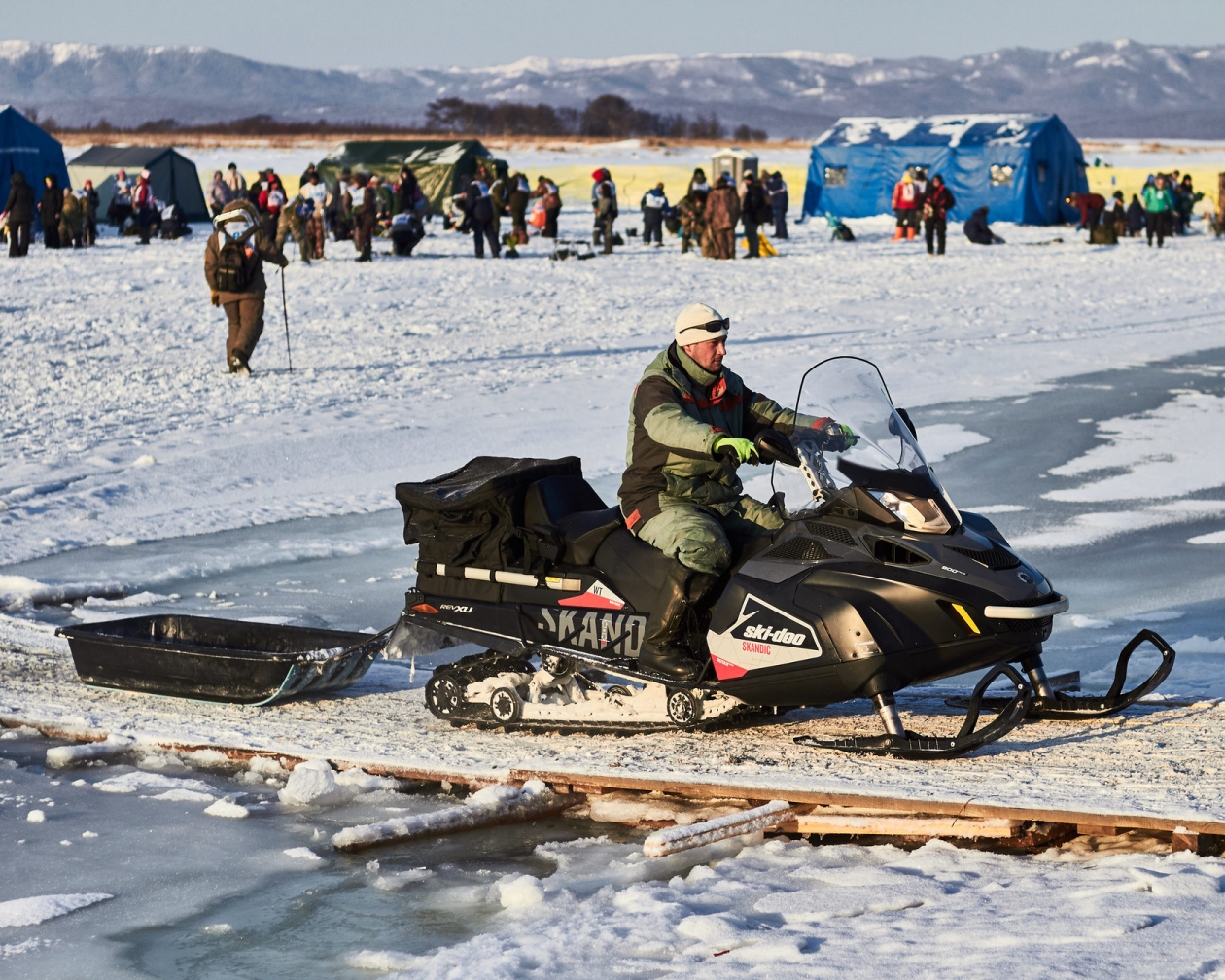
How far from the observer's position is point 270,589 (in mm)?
7754

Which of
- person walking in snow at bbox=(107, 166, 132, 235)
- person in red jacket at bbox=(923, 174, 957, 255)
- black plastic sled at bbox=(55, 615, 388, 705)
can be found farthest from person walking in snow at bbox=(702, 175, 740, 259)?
black plastic sled at bbox=(55, 615, 388, 705)

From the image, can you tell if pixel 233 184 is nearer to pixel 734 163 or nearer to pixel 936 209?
pixel 936 209

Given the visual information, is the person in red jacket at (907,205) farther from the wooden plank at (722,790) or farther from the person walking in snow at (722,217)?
the wooden plank at (722,790)

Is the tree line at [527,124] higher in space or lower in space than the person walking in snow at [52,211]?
higher

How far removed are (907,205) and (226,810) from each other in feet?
85.4

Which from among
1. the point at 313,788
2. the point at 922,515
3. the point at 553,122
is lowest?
the point at 313,788

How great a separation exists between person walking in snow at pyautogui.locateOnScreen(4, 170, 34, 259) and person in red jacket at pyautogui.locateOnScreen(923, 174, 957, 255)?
48.5 ft

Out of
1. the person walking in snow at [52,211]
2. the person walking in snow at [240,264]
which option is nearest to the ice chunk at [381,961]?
the person walking in snow at [240,264]

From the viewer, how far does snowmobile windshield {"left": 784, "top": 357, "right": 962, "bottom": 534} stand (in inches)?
185

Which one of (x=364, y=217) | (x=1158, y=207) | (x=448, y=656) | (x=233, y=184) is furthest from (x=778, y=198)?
(x=448, y=656)

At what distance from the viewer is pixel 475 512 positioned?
18.0 ft

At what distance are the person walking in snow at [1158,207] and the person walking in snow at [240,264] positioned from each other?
20434mm

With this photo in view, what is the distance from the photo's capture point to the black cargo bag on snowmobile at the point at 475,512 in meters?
5.42

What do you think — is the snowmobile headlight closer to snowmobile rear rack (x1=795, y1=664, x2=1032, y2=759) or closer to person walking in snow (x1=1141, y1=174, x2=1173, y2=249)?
snowmobile rear rack (x1=795, y1=664, x2=1032, y2=759)
